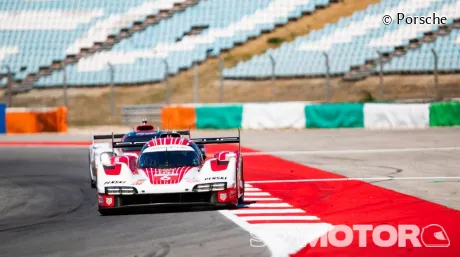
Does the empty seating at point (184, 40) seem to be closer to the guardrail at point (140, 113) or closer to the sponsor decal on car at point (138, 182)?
the guardrail at point (140, 113)

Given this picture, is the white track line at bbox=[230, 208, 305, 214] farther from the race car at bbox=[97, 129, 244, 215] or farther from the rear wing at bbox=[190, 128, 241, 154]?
the rear wing at bbox=[190, 128, 241, 154]

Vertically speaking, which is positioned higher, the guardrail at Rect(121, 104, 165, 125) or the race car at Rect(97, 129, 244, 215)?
the race car at Rect(97, 129, 244, 215)

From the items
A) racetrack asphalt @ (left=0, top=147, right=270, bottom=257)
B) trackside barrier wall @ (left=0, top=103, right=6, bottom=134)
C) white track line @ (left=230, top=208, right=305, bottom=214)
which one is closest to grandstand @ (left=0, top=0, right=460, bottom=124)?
trackside barrier wall @ (left=0, top=103, right=6, bottom=134)

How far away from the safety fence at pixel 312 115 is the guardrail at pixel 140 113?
79cm

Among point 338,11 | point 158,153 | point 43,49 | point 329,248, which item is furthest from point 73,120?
point 329,248

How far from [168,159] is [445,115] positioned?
19596mm

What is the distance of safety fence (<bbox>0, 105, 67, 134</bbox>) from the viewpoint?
118ft

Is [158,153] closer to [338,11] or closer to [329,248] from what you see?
[329,248]

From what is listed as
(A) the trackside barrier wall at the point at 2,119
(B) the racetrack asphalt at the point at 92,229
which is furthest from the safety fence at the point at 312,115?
(B) the racetrack asphalt at the point at 92,229

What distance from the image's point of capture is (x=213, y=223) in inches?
479

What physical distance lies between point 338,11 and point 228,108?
544 inches

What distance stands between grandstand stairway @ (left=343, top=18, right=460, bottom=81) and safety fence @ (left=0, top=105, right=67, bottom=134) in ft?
40.4

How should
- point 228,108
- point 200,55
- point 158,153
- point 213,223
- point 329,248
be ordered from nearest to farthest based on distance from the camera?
point 329,248, point 213,223, point 158,153, point 228,108, point 200,55

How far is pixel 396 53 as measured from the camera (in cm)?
3950
